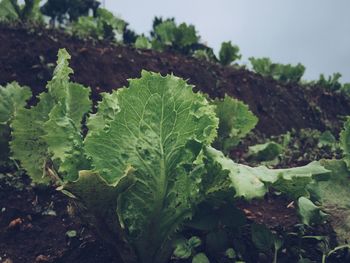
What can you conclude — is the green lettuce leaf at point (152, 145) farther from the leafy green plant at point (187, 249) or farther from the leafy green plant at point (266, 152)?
the leafy green plant at point (266, 152)

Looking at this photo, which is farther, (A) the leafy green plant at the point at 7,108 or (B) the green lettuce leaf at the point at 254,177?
(A) the leafy green plant at the point at 7,108

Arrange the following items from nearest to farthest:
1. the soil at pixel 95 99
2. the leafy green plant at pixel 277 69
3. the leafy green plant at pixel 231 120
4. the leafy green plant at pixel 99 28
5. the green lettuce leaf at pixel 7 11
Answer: the soil at pixel 95 99
the leafy green plant at pixel 231 120
the green lettuce leaf at pixel 7 11
the leafy green plant at pixel 99 28
the leafy green plant at pixel 277 69

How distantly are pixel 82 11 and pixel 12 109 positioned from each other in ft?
47.6

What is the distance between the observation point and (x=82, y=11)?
1700cm

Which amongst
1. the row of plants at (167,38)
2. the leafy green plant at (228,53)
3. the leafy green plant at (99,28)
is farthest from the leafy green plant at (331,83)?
the leafy green plant at (99,28)

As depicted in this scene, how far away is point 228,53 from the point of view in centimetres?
808

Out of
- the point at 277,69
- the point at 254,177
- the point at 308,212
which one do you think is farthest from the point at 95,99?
the point at 277,69

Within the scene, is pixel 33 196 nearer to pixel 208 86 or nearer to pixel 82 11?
pixel 208 86

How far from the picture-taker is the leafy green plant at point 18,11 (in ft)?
21.1

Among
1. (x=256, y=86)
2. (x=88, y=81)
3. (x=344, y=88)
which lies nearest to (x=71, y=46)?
(x=88, y=81)

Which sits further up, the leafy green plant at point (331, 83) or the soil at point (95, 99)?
the leafy green plant at point (331, 83)

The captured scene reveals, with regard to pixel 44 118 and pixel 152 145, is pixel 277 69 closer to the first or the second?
pixel 44 118

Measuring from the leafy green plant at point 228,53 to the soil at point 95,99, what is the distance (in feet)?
0.70

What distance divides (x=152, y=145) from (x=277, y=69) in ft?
24.2
